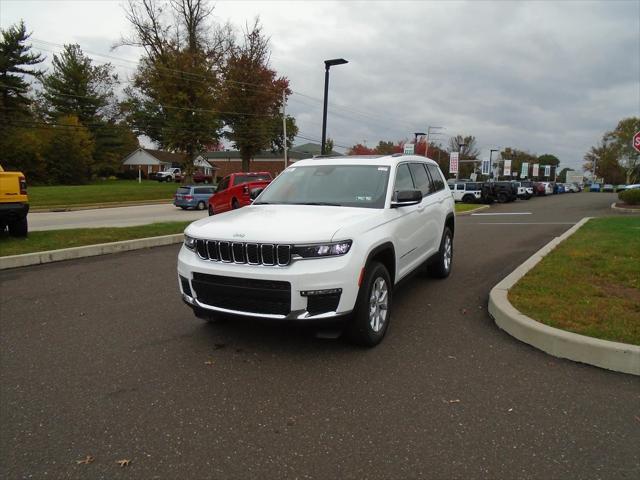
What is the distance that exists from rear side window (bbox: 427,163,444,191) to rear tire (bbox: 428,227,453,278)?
26.4 inches

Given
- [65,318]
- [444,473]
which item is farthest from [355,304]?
Answer: [65,318]

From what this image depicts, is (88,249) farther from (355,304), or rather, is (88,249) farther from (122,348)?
(355,304)

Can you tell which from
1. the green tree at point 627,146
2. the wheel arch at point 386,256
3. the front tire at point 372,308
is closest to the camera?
the front tire at point 372,308

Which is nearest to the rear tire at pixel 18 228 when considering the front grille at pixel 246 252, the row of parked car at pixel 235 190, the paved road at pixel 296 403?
the paved road at pixel 296 403

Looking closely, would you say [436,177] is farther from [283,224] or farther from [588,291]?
[283,224]

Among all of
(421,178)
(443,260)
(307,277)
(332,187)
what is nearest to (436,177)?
(421,178)

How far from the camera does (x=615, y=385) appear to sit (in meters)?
3.60

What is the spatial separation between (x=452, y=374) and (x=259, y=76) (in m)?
49.9

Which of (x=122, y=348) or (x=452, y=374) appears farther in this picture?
(x=122, y=348)

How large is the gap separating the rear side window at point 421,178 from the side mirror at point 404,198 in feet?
3.99

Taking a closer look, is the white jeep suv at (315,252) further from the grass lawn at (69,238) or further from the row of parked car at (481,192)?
the row of parked car at (481,192)

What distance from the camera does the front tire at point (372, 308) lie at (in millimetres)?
4004

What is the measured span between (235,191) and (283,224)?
1615cm

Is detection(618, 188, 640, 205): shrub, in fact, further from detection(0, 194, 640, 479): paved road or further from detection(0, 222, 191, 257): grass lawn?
detection(0, 194, 640, 479): paved road
